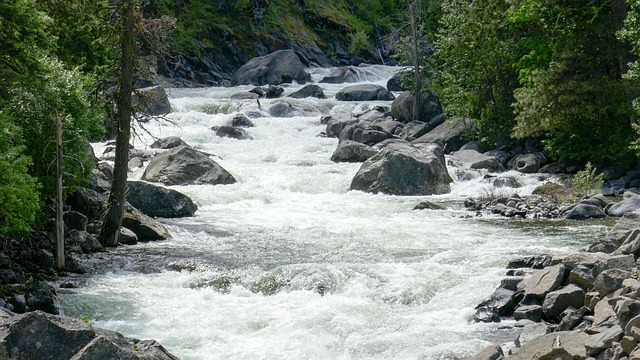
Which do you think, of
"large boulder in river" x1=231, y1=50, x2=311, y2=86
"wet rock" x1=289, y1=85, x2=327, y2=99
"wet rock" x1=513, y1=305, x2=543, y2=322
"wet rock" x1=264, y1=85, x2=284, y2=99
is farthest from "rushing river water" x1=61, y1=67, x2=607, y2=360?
"large boulder in river" x1=231, y1=50, x2=311, y2=86

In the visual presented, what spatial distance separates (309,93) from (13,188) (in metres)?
36.7

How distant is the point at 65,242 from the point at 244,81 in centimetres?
4025

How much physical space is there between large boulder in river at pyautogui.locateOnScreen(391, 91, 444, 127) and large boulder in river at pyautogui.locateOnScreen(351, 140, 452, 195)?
1317 centimetres

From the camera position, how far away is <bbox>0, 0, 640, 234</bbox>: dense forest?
1594 cm

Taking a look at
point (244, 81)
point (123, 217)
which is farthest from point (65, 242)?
point (244, 81)

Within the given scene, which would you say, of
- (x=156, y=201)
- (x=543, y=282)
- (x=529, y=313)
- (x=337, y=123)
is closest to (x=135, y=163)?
(x=156, y=201)

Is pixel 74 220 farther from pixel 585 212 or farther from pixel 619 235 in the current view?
pixel 585 212

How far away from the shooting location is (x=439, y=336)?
12.2m

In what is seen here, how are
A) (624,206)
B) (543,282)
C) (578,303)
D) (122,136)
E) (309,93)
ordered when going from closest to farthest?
(578,303)
(543,282)
(122,136)
(624,206)
(309,93)

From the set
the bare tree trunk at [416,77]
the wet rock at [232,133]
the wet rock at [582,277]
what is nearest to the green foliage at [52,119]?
the wet rock at [582,277]

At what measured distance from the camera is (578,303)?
12.4 metres

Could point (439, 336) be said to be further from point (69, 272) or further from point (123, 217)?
point (123, 217)

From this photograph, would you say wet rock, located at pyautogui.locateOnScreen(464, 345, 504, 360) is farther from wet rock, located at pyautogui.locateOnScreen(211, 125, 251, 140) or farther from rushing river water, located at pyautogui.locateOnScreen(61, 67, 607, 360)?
wet rock, located at pyautogui.locateOnScreen(211, 125, 251, 140)

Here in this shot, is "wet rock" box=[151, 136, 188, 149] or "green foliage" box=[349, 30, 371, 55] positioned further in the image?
Answer: "green foliage" box=[349, 30, 371, 55]
